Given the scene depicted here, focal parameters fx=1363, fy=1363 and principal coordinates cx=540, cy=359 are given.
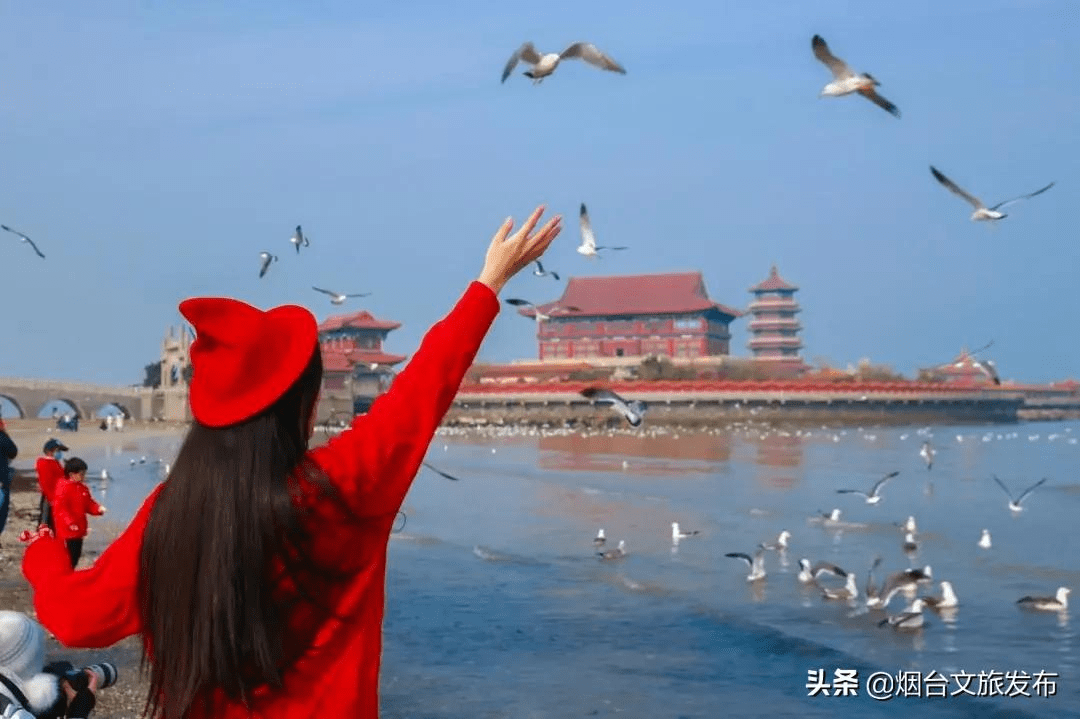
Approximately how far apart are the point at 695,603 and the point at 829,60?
457 centimetres

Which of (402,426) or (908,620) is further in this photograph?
(908,620)

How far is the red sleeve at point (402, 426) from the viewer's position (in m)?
2.08

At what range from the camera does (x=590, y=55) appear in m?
9.77

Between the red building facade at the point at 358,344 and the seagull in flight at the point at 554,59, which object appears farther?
the red building facade at the point at 358,344

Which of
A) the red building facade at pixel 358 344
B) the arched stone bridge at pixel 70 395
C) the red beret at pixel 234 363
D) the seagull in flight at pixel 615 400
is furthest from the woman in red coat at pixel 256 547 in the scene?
the red building facade at pixel 358 344

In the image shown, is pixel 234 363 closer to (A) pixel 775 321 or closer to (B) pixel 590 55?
(B) pixel 590 55

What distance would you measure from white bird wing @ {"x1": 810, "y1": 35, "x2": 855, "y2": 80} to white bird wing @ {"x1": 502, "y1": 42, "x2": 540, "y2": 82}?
7.83ft

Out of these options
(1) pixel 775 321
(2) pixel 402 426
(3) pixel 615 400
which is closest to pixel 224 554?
(2) pixel 402 426

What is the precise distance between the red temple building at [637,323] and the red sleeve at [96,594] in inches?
3004

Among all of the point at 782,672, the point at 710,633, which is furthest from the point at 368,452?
the point at 710,633

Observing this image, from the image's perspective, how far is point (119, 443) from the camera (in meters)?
42.1

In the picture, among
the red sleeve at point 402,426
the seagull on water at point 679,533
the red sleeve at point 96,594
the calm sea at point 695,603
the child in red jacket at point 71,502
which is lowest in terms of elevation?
the calm sea at point 695,603

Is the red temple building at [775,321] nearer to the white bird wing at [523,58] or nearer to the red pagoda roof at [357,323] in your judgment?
the red pagoda roof at [357,323]

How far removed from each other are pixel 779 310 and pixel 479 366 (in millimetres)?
21638
